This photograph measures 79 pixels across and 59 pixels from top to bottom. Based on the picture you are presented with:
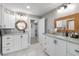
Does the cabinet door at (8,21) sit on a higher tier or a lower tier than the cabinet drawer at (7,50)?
higher

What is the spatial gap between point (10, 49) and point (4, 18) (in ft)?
4.56

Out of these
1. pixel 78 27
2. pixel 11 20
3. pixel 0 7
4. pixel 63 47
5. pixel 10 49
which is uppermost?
pixel 0 7

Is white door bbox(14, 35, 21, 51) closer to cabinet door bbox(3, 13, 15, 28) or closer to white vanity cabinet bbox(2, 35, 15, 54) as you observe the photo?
white vanity cabinet bbox(2, 35, 15, 54)

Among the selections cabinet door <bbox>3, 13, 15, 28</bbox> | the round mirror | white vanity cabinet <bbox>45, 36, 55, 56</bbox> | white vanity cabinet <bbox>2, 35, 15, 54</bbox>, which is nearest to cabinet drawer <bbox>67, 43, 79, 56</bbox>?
white vanity cabinet <bbox>45, 36, 55, 56</bbox>

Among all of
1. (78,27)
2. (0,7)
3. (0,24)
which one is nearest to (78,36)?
(78,27)

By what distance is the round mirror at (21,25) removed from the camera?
520 cm

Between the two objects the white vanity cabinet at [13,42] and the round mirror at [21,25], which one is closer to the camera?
the white vanity cabinet at [13,42]

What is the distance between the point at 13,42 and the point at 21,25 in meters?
1.88

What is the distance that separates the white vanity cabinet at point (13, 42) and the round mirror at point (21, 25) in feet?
3.77

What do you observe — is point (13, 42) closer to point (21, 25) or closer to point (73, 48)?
point (21, 25)

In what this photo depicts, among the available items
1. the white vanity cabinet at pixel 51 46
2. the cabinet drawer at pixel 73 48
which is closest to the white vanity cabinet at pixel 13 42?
the white vanity cabinet at pixel 51 46

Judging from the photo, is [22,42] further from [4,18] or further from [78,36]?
[78,36]

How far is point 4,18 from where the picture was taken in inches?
141

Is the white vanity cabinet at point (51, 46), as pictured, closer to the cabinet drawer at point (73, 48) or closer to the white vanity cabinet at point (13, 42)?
the cabinet drawer at point (73, 48)
